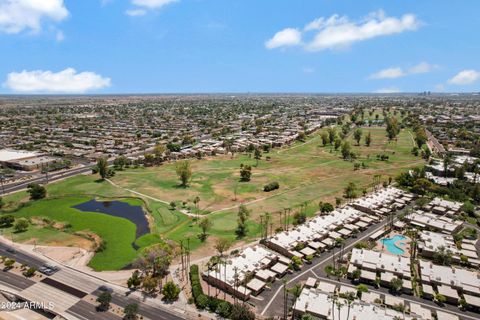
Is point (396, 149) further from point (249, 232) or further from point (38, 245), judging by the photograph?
point (38, 245)

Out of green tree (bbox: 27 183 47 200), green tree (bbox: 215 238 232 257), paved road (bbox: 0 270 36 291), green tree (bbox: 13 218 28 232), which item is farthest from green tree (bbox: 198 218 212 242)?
green tree (bbox: 27 183 47 200)

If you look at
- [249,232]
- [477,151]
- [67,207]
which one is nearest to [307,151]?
[477,151]

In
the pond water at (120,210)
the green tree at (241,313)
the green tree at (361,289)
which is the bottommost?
the pond water at (120,210)

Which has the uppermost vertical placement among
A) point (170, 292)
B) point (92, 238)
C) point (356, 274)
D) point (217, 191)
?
point (217, 191)

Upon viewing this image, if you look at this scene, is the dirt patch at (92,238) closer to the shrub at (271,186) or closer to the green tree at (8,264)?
the green tree at (8,264)

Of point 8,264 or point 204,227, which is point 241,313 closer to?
point 204,227

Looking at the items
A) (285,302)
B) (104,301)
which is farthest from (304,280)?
(104,301)

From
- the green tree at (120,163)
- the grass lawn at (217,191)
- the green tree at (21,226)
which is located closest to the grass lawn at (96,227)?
the grass lawn at (217,191)
